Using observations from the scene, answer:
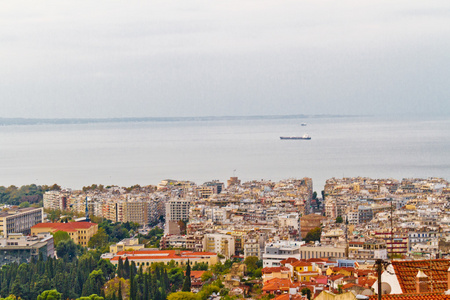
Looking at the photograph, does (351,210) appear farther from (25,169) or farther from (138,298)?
(25,169)

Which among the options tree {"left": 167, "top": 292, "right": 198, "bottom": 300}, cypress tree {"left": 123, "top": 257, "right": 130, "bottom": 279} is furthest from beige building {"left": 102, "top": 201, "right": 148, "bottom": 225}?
tree {"left": 167, "top": 292, "right": 198, "bottom": 300}

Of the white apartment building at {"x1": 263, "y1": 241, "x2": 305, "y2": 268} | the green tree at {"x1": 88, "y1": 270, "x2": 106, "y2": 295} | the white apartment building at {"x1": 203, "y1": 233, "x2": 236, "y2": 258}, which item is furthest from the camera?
the white apartment building at {"x1": 203, "y1": 233, "x2": 236, "y2": 258}

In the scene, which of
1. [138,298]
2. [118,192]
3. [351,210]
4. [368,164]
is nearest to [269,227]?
[351,210]

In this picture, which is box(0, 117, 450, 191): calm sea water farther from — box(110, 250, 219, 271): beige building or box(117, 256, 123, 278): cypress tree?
box(117, 256, 123, 278): cypress tree

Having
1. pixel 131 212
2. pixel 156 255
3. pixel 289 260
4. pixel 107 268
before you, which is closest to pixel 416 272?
pixel 289 260

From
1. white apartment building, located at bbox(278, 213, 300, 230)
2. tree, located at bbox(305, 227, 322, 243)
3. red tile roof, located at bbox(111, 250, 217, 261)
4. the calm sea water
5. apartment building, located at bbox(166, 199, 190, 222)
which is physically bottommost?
red tile roof, located at bbox(111, 250, 217, 261)

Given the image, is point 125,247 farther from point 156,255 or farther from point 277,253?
point 277,253
